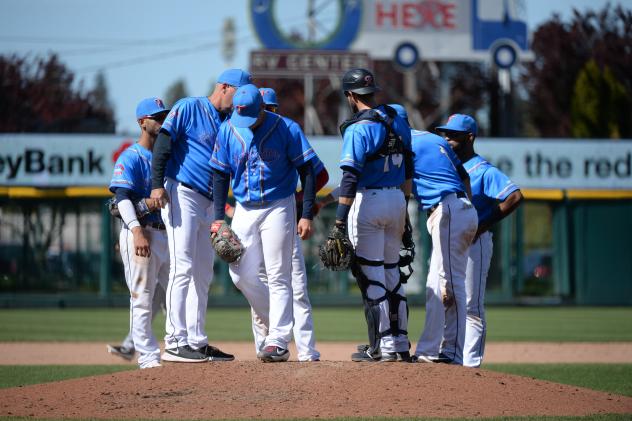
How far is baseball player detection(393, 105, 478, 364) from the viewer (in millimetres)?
8328

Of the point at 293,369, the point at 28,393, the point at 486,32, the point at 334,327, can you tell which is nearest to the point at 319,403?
the point at 293,369

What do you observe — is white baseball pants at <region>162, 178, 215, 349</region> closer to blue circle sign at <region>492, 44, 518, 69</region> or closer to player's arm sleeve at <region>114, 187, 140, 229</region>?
player's arm sleeve at <region>114, 187, 140, 229</region>

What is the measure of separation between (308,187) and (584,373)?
13.4 feet

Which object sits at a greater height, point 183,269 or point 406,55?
point 406,55

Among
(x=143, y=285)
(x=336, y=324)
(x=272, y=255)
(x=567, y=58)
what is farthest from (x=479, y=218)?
(x=567, y=58)

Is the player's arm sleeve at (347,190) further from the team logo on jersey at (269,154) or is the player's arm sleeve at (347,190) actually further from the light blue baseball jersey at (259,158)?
the team logo on jersey at (269,154)

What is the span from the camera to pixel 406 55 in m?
29.8

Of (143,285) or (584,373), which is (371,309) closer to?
(143,285)

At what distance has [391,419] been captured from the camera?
6.50 m

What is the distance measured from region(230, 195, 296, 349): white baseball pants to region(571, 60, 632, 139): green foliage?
2388cm

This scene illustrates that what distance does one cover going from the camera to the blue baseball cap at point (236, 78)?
8.06 metres

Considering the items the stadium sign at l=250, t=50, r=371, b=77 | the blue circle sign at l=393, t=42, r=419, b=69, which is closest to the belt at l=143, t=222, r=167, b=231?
the stadium sign at l=250, t=50, r=371, b=77

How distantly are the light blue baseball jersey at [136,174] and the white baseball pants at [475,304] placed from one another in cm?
260

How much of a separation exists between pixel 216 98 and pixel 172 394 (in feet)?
7.71
